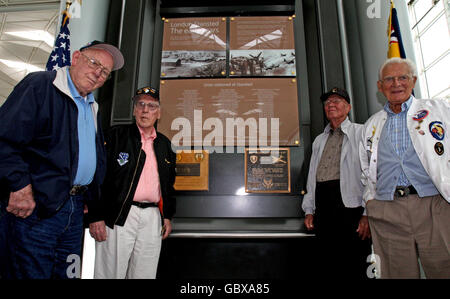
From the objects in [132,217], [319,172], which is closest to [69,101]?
[132,217]

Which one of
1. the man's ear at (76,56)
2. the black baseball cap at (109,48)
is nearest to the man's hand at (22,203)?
the man's ear at (76,56)

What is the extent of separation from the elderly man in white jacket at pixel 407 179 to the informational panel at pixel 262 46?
4.34 ft

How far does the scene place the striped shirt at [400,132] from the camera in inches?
80.1

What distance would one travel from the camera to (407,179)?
2.00m

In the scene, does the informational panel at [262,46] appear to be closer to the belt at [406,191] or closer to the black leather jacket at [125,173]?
the black leather jacket at [125,173]

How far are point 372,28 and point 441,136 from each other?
1879 millimetres

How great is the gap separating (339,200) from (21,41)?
1305 centimetres

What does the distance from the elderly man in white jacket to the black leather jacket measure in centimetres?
162

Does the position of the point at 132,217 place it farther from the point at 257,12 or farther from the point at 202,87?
the point at 257,12

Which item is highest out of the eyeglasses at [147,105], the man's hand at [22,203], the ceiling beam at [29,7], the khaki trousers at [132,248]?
the ceiling beam at [29,7]

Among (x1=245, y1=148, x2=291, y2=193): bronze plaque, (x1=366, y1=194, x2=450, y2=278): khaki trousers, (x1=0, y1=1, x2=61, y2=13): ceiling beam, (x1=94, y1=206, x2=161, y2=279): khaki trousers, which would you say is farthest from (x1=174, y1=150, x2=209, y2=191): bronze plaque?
(x1=0, y1=1, x2=61, y2=13): ceiling beam

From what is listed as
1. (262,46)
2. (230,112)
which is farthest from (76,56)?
(262,46)

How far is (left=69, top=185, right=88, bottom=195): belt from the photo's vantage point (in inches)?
68.7

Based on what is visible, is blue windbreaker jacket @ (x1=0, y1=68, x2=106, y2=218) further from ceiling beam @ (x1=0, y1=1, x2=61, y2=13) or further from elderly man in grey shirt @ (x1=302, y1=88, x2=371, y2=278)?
ceiling beam @ (x1=0, y1=1, x2=61, y2=13)
